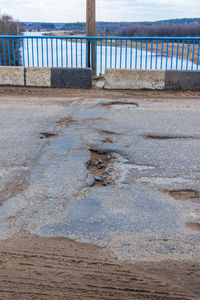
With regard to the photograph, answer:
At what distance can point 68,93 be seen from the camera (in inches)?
310

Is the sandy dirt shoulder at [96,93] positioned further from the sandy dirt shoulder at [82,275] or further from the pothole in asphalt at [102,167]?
the sandy dirt shoulder at [82,275]

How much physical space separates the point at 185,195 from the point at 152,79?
18.0 ft

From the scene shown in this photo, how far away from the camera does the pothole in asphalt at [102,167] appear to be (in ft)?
11.1

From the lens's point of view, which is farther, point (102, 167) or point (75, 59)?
point (75, 59)

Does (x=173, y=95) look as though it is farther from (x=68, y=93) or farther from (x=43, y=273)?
(x=43, y=273)

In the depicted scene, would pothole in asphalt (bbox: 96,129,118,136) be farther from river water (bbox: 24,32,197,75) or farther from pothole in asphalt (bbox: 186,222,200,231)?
river water (bbox: 24,32,197,75)

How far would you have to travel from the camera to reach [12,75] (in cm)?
845

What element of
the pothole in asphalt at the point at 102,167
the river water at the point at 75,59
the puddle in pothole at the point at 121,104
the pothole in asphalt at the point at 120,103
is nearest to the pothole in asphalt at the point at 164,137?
the pothole in asphalt at the point at 102,167

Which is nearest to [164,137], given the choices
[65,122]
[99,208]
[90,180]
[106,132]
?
[106,132]

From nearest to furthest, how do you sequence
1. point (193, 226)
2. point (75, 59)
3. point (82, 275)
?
point (82, 275) < point (193, 226) < point (75, 59)

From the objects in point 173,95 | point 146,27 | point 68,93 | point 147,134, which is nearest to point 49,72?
point 68,93

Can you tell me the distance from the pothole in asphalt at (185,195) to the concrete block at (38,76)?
5.88 m

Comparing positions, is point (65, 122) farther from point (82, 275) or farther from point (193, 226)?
point (82, 275)

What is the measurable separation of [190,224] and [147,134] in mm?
2303
